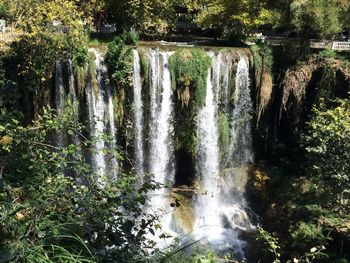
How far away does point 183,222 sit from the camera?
44.8 feet

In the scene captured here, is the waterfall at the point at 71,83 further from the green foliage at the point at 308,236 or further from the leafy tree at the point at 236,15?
the leafy tree at the point at 236,15

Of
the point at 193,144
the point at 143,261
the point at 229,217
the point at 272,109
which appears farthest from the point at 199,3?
the point at 143,261

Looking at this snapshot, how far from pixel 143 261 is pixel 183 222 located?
10584 mm

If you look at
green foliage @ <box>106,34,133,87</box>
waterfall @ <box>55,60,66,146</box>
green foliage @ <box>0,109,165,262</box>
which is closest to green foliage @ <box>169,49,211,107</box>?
green foliage @ <box>106,34,133,87</box>

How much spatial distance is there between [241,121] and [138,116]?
4.11m

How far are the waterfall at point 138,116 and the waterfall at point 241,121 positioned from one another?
3.59 metres

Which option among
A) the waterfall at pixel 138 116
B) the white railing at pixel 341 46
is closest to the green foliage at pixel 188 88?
the waterfall at pixel 138 116

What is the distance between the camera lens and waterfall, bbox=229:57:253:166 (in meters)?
15.3

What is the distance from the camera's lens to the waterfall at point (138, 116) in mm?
13391

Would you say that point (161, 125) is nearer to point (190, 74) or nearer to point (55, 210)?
point (190, 74)

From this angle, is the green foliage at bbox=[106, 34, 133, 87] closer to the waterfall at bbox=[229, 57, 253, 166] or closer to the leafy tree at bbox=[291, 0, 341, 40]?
the waterfall at bbox=[229, 57, 253, 166]

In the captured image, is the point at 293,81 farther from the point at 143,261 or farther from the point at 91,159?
the point at 143,261

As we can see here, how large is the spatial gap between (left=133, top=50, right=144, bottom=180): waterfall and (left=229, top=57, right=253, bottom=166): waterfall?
3.59m

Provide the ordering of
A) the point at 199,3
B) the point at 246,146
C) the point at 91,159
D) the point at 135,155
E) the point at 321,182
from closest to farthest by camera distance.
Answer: the point at 321,182 → the point at 91,159 → the point at 135,155 → the point at 246,146 → the point at 199,3
